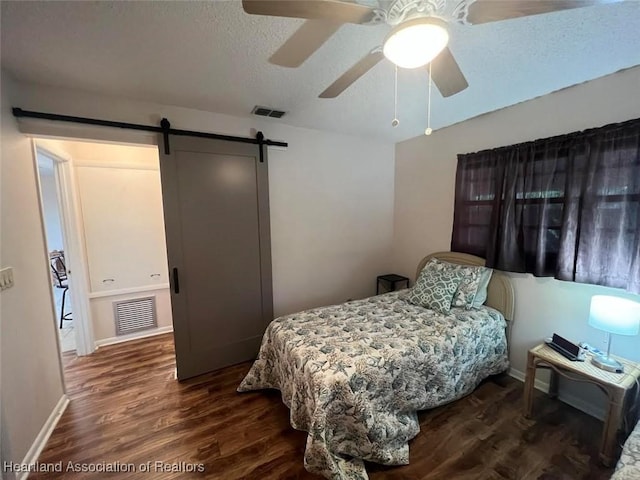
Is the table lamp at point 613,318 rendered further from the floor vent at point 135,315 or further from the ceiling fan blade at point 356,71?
the floor vent at point 135,315

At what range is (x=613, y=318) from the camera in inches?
64.7

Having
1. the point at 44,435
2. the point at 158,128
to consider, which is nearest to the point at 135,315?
the point at 44,435

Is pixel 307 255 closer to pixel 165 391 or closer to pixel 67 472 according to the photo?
pixel 165 391

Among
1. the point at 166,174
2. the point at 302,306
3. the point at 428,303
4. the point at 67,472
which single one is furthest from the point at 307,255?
the point at 67,472

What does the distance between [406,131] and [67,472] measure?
3895 mm

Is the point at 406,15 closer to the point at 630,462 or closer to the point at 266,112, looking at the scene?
the point at 266,112

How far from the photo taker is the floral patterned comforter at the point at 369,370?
1568 mm

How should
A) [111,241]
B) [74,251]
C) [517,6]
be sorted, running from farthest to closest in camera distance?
[111,241] → [74,251] → [517,6]

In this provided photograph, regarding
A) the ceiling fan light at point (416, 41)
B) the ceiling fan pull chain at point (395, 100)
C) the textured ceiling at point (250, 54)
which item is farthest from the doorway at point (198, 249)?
the ceiling fan light at point (416, 41)

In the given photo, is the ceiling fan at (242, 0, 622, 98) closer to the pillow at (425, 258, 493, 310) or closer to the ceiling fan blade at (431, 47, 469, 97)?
the ceiling fan blade at (431, 47, 469, 97)

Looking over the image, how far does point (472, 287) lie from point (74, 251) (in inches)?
155

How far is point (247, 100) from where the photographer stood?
2.21 metres

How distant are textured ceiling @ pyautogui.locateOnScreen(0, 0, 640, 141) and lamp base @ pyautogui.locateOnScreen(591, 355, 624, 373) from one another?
6.24 feet

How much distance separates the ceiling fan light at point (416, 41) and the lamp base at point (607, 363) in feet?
7.03
